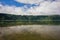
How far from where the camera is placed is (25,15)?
1.68 metres

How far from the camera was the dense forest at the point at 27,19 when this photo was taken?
167 centimetres

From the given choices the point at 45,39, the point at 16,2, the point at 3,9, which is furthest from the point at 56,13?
the point at 3,9

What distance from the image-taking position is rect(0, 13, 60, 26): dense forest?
1.67m

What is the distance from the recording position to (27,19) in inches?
66.3

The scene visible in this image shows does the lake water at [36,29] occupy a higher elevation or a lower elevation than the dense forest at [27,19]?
lower

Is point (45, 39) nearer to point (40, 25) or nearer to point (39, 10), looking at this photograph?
point (40, 25)

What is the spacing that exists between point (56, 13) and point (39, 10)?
0.75ft

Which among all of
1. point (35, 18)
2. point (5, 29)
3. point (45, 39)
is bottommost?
point (45, 39)

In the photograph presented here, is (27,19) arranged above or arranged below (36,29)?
above

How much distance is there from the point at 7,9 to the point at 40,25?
0.48 m

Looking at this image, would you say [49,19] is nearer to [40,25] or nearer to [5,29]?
[40,25]

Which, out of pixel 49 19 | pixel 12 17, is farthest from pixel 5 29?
pixel 49 19

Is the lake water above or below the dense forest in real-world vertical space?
below

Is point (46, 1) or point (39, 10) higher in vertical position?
point (46, 1)
